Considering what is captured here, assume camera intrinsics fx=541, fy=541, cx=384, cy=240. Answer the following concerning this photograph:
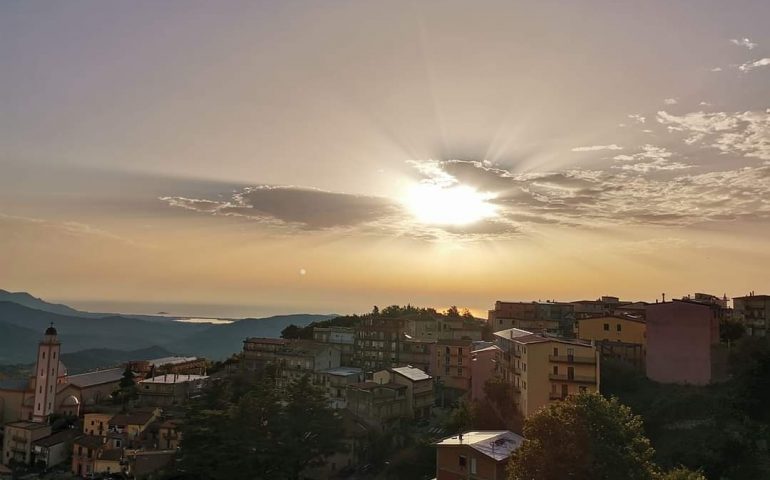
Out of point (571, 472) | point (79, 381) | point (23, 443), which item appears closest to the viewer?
point (571, 472)

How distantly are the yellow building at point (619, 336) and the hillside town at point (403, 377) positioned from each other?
0.09 metres

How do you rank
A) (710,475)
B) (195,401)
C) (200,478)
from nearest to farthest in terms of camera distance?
(710,475) < (200,478) < (195,401)

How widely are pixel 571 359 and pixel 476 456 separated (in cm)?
1110

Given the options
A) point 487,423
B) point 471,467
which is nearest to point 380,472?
point 487,423

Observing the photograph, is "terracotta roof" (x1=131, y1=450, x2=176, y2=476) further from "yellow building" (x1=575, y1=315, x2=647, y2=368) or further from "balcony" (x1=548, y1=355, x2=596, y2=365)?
"yellow building" (x1=575, y1=315, x2=647, y2=368)

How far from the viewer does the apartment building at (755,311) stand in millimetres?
57875

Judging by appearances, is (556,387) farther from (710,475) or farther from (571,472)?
(571,472)

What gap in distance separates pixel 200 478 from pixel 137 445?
20.2m

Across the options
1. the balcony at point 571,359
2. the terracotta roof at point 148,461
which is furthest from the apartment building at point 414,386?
the terracotta roof at point 148,461

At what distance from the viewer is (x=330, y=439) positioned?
39.7 meters

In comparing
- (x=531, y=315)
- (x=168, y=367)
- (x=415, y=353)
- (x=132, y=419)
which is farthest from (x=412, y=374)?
(x=168, y=367)

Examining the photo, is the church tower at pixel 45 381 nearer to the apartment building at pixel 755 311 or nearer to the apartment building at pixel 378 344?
the apartment building at pixel 378 344

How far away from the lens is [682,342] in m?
39.8

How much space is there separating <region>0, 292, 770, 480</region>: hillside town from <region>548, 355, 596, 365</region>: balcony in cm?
7
